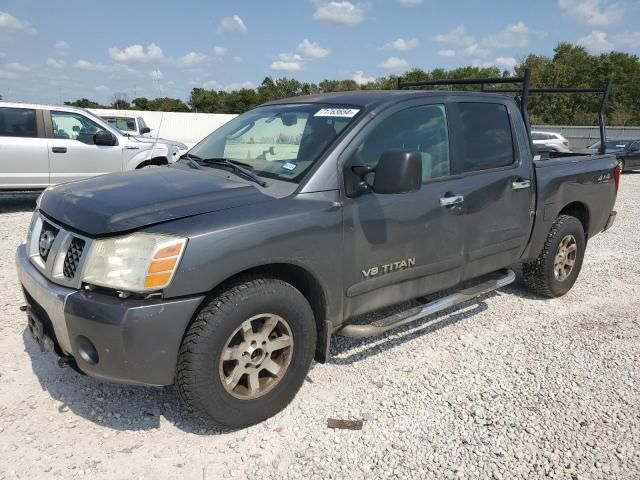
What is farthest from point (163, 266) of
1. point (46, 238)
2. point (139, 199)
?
point (46, 238)

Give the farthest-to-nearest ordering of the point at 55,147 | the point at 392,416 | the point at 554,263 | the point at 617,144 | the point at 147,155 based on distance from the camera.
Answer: the point at 617,144, the point at 147,155, the point at 55,147, the point at 554,263, the point at 392,416

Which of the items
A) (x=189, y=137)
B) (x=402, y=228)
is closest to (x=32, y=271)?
(x=402, y=228)

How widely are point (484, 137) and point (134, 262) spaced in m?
2.82

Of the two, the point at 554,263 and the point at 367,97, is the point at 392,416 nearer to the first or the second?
the point at 367,97

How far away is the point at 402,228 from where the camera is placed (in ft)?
10.5

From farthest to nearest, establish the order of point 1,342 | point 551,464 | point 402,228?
1. point 1,342
2. point 402,228
3. point 551,464

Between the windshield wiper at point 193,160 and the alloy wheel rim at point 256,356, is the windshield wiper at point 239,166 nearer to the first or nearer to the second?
the windshield wiper at point 193,160

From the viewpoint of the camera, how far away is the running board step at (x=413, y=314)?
316cm

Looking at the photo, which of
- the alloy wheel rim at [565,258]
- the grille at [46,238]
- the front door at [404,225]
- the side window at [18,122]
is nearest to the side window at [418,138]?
the front door at [404,225]

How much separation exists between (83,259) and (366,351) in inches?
81.9

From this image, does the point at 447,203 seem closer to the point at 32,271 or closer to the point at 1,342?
the point at 32,271

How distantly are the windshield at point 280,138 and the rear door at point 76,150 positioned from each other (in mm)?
5609

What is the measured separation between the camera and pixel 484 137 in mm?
3928

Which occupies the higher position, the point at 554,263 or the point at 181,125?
the point at 181,125
